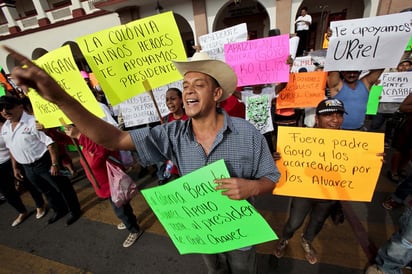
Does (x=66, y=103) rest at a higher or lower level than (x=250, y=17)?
lower

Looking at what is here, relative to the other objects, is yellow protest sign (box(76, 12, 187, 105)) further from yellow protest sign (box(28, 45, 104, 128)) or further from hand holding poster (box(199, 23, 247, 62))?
hand holding poster (box(199, 23, 247, 62))

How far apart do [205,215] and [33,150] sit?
9.63 feet

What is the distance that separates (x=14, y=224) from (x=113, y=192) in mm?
2732

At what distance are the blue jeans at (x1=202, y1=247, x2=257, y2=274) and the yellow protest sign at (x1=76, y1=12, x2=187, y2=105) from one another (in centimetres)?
162

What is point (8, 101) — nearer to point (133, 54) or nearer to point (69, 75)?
point (69, 75)

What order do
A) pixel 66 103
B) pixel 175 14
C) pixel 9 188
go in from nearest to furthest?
pixel 66 103, pixel 9 188, pixel 175 14

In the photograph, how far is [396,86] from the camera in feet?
12.4

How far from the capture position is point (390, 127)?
4801 millimetres

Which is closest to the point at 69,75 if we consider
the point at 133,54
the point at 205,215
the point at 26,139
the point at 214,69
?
the point at 133,54

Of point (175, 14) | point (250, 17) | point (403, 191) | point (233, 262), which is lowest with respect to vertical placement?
point (403, 191)

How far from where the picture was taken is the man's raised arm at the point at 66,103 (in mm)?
880

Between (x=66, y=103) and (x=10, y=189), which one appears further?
(x=10, y=189)

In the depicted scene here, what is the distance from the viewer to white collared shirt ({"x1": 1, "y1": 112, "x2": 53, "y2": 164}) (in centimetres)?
274

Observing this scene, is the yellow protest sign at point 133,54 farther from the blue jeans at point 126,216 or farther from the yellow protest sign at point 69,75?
the blue jeans at point 126,216
